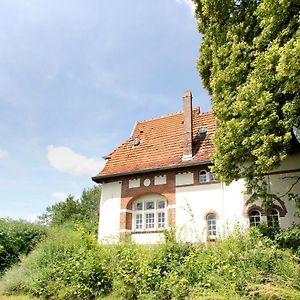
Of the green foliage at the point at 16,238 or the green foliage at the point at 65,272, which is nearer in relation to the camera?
the green foliage at the point at 65,272

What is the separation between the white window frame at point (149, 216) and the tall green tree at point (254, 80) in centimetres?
815

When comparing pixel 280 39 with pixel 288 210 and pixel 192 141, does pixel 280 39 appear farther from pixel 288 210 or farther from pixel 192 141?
pixel 192 141

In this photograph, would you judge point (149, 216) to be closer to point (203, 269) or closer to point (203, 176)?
point (203, 176)

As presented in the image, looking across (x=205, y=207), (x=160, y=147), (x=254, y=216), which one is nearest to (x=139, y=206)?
(x=160, y=147)

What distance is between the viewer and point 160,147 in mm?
21703

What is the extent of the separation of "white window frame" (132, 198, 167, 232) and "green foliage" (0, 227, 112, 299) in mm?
7350

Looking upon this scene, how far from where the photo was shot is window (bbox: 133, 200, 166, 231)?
20.0 metres

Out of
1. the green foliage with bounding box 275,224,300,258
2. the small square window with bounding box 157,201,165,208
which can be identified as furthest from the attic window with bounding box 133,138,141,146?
the green foliage with bounding box 275,224,300,258

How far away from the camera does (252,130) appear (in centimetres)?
1104

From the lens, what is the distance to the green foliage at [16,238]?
16.5 meters

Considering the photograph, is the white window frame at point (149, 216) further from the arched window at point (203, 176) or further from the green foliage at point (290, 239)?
the green foliage at point (290, 239)

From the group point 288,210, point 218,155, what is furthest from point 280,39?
point 288,210

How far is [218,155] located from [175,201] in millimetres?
7576

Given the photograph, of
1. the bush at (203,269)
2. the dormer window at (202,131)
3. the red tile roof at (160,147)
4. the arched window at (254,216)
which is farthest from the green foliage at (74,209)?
the bush at (203,269)
